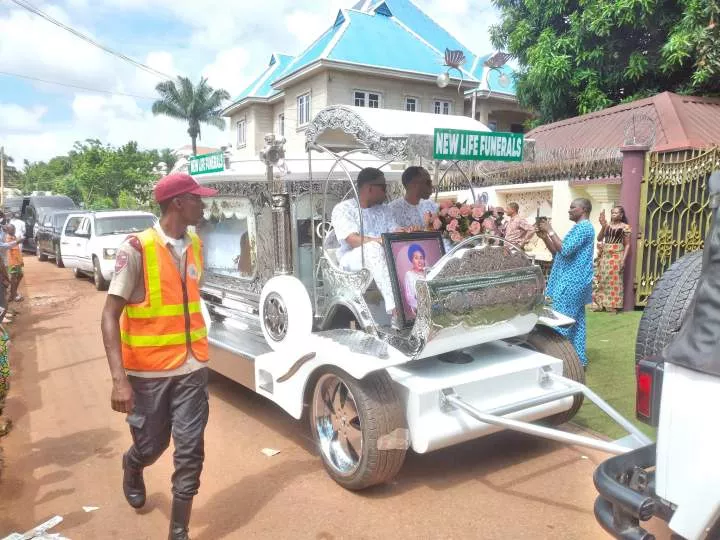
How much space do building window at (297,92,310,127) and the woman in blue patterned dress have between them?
18.2 meters

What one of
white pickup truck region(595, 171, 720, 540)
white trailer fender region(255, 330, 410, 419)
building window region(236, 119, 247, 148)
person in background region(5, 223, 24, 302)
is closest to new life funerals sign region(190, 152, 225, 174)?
white trailer fender region(255, 330, 410, 419)

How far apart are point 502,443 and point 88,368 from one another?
461 centimetres

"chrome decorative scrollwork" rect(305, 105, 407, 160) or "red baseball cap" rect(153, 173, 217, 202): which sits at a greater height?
"chrome decorative scrollwork" rect(305, 105, 407, 160)

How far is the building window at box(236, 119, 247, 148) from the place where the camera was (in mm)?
28219

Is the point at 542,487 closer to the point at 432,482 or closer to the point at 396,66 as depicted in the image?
the point at 432,482

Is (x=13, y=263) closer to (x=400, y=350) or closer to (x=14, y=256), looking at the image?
(x=14, y=256)

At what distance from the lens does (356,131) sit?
13.4 feet

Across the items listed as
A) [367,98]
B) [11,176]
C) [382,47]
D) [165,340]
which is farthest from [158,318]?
[11,176]

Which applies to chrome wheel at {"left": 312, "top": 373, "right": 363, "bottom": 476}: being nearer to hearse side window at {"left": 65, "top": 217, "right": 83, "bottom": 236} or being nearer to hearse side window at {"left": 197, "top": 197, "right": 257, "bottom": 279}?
hearse side window at {"left": 197, "top": 197, "right": 257, "bottom": 279}

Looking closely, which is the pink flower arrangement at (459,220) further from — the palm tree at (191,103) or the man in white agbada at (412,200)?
the palm tree at (191,103)

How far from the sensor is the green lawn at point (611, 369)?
479 cm

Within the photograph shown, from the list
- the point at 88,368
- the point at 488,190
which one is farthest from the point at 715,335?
the point at 488,190

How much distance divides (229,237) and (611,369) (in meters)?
4.03

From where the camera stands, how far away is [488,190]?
12008 mm
